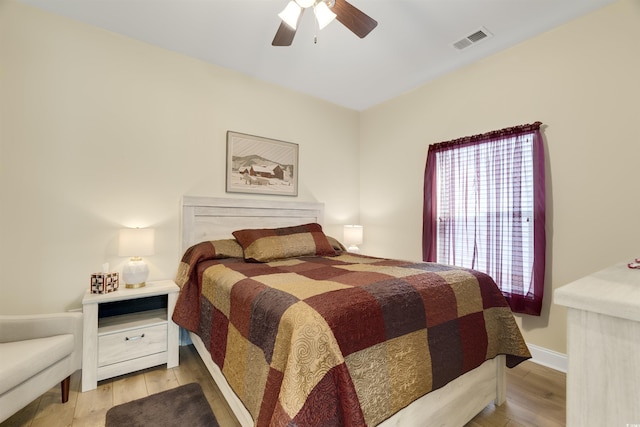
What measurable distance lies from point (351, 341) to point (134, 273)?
1903 millimetres

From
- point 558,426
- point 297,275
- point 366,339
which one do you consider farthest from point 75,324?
point 558,426

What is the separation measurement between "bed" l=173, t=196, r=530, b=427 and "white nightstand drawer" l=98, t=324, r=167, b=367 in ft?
0.67

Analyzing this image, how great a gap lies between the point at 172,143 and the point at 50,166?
2.90 ft

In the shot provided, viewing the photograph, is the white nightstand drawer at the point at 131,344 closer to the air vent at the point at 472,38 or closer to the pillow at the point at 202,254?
the pillow at the point at 202,254

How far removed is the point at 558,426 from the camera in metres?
1.57

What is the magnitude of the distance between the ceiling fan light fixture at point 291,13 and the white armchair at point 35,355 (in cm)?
232

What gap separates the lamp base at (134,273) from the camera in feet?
7.20

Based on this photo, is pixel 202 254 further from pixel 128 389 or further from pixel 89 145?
pixel 89 145

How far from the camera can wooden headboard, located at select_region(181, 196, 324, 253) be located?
2.67 metres

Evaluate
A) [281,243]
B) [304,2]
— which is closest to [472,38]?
[304,2]

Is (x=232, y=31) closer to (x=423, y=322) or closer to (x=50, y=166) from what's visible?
(x=50, y=166)

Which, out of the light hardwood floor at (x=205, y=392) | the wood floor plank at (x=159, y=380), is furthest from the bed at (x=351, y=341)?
the wood floor plank at (x=159, y=380)

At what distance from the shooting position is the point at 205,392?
6.16 feet

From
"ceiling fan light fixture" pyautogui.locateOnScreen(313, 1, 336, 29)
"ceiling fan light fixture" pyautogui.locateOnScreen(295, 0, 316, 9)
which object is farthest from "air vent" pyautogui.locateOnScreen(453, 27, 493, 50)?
"ceiling fan light fixture" pyautogui.locateOnScreen(295, 0, 316, 9)
